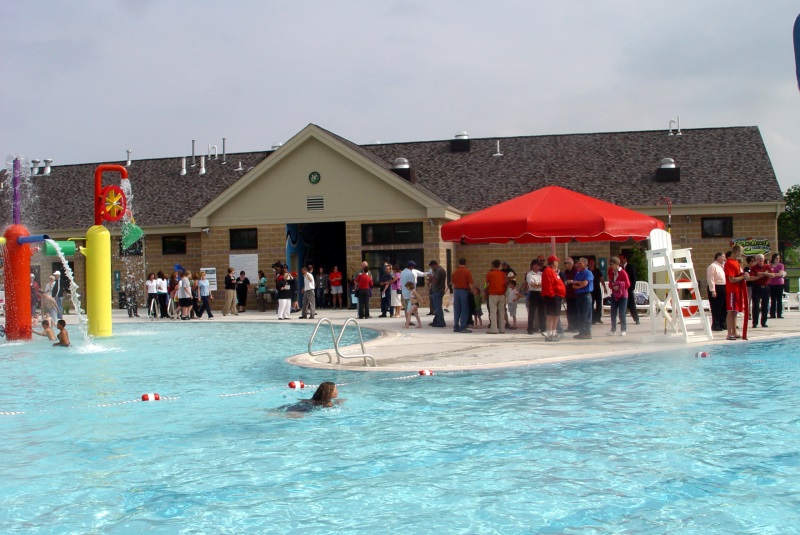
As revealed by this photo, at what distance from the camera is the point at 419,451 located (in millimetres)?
8859

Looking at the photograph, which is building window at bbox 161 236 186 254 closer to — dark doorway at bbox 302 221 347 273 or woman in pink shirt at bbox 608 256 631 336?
dark doorway at bbox 302 221 347 273

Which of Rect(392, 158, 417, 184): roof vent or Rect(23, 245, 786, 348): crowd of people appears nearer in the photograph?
Rect(23, 245, 786, 348): crowd of people

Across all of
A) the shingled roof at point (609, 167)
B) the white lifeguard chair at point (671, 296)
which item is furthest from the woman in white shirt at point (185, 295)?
the white lifeguard chair at point (671, 296)

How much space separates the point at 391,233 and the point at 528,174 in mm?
6899

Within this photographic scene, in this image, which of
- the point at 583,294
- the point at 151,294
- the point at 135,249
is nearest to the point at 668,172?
the point at 583,294

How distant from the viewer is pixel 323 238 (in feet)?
120

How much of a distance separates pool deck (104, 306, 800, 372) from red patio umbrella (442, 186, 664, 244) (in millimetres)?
2139

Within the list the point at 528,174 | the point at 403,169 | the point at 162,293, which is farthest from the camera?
the point at 528,174

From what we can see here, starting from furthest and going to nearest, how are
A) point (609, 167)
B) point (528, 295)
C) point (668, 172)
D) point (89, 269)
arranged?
point (609, 167) → point (668, 172) → point (89, 269) → point (528, 295)

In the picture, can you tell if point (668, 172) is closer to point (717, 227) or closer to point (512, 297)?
point (717, 227)

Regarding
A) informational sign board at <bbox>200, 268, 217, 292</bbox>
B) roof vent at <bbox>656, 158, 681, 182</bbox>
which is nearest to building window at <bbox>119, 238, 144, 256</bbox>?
informational sign board at <bbox>200, 268, 217, 292</bbox>

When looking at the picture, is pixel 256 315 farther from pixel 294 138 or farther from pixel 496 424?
pixel 496 424

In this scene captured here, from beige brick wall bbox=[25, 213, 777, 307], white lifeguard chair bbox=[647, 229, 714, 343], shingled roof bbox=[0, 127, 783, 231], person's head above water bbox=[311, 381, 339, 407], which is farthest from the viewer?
shingled roof bbox=[0, 127, 783, 231]

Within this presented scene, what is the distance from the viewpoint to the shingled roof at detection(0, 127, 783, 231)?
32.3 metres
